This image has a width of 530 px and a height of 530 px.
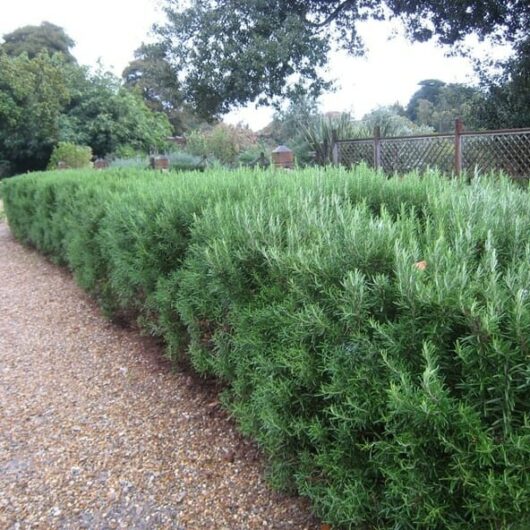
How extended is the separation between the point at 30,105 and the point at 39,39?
45.0 ft

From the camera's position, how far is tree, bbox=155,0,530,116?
1324 cm

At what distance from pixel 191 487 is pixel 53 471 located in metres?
0.74

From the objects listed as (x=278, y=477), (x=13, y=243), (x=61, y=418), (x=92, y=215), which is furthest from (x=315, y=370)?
(x=13, y=243)

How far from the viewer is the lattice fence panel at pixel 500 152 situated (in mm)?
8727

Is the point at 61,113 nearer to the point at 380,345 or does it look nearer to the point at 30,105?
the point at 30,105

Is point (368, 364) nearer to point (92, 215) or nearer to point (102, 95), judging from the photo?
point (92, 215)

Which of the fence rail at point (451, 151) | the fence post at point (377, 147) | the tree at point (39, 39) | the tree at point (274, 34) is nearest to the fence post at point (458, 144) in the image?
the fence rail at point (451, 151)

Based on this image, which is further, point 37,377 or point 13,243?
point 13,243

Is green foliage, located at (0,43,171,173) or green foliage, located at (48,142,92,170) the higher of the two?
green foliage, located at (0,43,171,173)

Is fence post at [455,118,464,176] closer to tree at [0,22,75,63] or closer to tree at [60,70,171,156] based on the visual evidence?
tree at [60,70,171,156]

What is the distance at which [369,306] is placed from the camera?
1494 millimetres

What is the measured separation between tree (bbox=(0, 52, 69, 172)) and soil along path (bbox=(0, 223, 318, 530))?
19804mm

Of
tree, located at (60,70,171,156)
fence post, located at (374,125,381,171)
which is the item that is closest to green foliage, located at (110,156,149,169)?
fence post, located at (374,125,381,171)

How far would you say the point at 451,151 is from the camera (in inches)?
377
